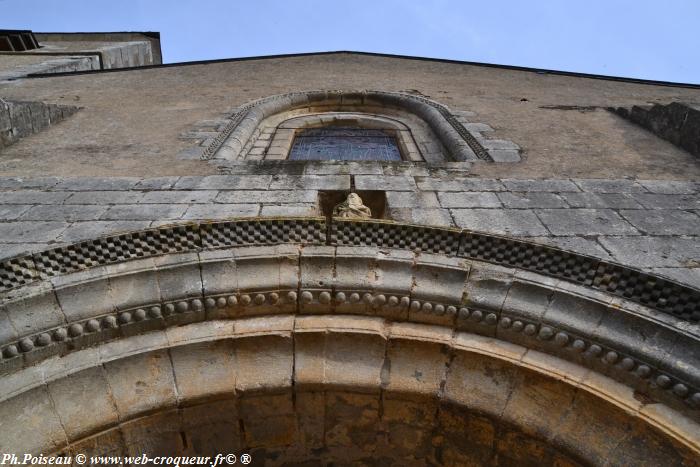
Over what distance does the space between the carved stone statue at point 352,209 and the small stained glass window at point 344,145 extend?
5.80 ft

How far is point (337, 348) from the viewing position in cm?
303

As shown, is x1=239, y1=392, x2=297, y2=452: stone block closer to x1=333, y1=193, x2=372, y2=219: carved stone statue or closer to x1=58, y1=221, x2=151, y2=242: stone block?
x1=333, y1=193, x2=372, y2=219: carved stone statue

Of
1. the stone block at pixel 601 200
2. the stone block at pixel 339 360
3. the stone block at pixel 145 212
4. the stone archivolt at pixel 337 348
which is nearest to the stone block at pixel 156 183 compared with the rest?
the stone block at pixel 145 212

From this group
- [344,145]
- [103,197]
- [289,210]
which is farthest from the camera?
[344,145]

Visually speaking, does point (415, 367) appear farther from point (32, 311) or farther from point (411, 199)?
point (32, 311)

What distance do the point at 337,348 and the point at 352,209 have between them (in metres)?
1.08

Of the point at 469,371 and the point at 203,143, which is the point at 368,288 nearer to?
the point at 469,371

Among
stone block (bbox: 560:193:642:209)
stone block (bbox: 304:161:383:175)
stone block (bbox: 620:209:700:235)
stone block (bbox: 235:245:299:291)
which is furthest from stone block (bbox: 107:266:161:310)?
stone block (bbox: 620:209:700:235)

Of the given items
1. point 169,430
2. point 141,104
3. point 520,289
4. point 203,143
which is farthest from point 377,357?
point 141,104

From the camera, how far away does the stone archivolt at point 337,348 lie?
8.69ft

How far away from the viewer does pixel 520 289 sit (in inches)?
120

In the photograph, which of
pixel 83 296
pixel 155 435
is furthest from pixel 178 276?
pixel 155 435

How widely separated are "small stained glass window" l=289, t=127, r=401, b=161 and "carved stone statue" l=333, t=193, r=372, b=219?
69.6 inches

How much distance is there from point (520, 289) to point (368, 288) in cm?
90
